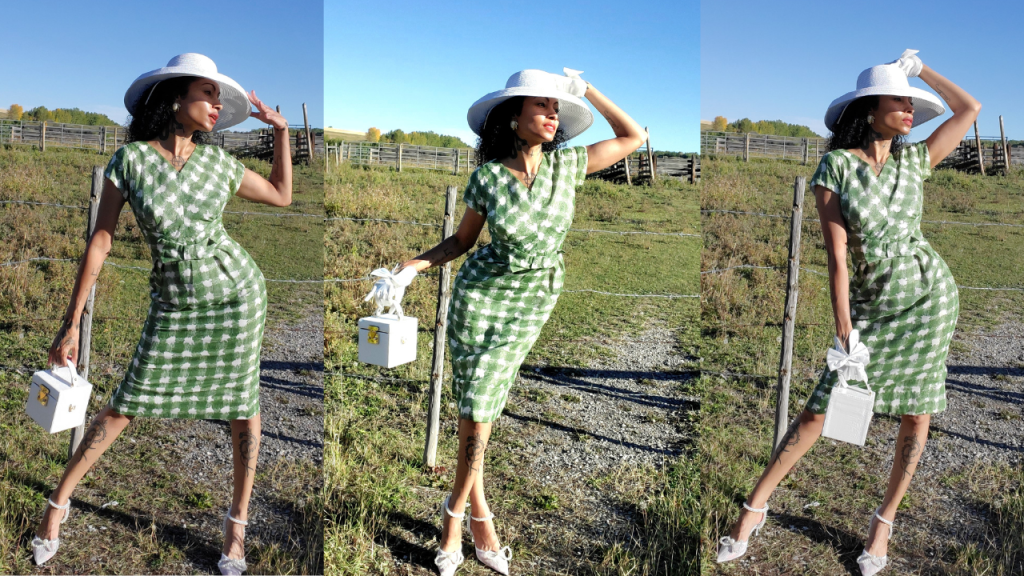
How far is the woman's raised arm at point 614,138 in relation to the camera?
3.20 m

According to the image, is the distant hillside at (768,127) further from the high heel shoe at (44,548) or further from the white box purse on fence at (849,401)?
the high heel shoe at (44,548)

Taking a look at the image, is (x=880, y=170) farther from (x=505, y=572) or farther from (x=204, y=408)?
(x=204, y=408)

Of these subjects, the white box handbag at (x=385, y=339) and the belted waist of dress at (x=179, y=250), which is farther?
the white box handbag at (x=385, y=339)

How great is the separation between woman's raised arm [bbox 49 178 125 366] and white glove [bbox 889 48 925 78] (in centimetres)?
333

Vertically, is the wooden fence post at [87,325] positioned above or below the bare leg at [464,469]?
above

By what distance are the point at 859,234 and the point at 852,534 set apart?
4.77 feet

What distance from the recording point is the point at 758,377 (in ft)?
17.2

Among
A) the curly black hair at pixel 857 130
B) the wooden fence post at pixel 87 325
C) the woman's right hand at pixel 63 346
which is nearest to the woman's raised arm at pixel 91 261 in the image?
the woman's right hand at pixel 63 346

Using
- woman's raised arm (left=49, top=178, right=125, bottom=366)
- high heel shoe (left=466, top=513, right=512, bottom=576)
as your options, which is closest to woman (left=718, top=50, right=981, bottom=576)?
high heel shoe (left=466, top=513, right=512, bottom=576)

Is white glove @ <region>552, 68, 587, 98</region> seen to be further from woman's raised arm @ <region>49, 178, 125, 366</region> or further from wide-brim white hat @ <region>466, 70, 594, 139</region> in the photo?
woman's raised arm @ <region>49, 178, 125, 366</region>

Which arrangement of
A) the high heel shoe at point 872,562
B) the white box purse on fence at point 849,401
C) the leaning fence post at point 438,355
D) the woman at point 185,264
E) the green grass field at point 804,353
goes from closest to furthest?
the white box purse on fence at point 849,401
the woman at point 185,264
the high heel shoe at point 872,562
the green grass field at point 804,353
the leaning fence post at point 438,355

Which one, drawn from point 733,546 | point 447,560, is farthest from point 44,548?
point 733,546

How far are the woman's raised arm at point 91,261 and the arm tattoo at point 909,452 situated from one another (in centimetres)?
357

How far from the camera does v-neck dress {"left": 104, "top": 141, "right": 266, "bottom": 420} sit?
308 centimetres
